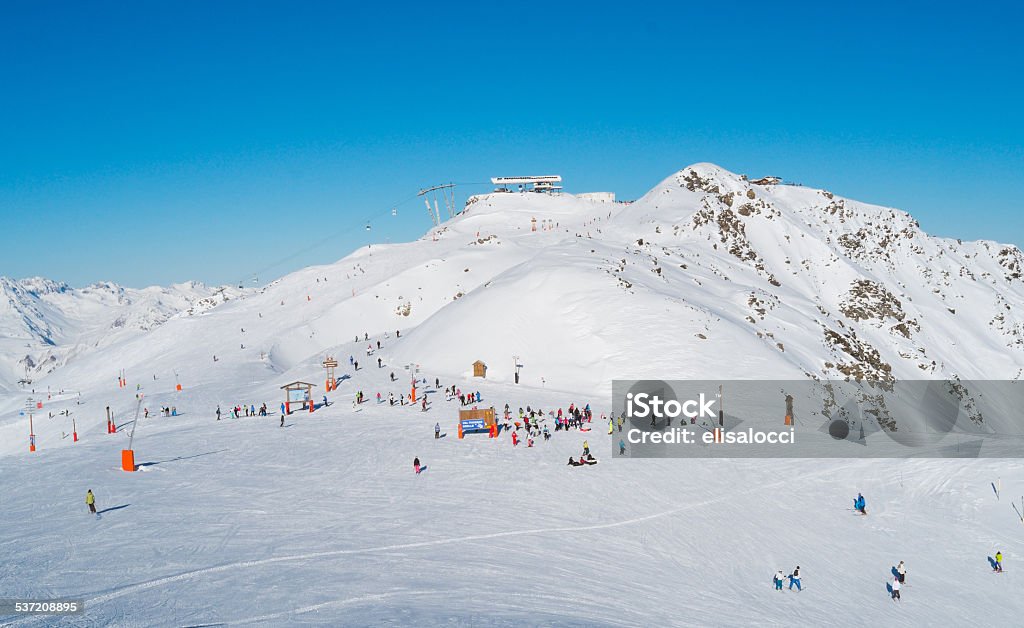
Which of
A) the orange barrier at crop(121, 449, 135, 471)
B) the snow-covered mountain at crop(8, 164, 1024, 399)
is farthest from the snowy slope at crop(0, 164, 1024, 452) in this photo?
the orange barrier at crop(121, 449, 135, 471)

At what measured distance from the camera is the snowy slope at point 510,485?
19.0 meters

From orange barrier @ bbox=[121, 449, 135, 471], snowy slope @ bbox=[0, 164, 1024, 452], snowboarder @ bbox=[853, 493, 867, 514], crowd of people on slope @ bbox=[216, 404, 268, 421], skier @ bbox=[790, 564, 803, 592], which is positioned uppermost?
snowy slope @ bbox=[0, 164, 1024, 452]

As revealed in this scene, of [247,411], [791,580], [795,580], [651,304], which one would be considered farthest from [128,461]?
[651,304]

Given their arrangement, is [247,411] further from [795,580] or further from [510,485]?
[795,580]

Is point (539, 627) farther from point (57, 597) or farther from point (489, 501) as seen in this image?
point (57, 597)

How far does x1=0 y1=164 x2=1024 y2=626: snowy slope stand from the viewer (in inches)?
746

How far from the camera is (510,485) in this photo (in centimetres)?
2814

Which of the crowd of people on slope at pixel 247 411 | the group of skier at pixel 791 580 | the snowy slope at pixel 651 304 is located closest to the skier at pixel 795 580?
the group of skier at pixel 791 580

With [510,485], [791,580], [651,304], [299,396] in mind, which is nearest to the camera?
[791,580]

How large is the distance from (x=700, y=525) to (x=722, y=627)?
6.75 meters

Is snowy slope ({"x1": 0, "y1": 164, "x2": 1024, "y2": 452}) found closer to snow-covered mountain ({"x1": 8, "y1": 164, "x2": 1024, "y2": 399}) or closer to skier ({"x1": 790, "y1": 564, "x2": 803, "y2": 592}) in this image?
snow-covered mountain ({"x1": 8, "y1": 164, "x2": 1024, "y2": 399})

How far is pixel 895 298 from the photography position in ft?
247

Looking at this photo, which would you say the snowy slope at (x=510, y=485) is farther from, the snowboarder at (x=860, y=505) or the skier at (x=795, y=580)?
the snowboarder at (x=860, y=505)

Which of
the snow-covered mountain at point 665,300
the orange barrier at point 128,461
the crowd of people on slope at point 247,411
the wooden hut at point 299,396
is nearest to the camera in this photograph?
the orange barrier at point 128,461
